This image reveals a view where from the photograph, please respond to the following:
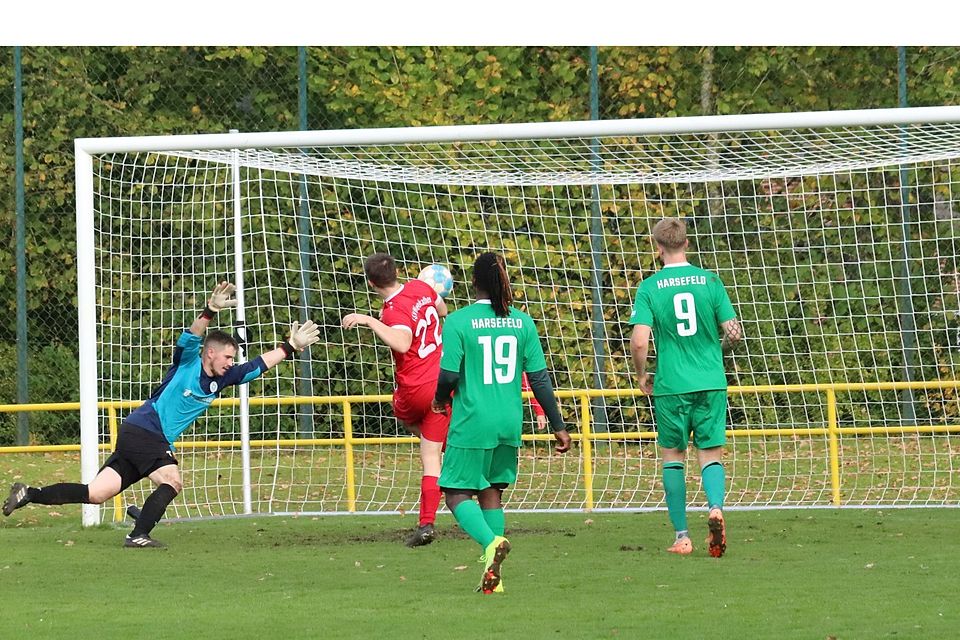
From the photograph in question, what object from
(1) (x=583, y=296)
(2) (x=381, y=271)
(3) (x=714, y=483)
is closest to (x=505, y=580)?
(3) (x=714, y=483)

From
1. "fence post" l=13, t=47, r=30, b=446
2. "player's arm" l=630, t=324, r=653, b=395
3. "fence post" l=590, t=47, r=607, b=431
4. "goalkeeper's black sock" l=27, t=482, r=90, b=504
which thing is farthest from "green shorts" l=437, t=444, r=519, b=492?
"fence post" l=13, t=47, r=30, b=446

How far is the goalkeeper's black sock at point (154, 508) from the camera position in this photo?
9.30 m

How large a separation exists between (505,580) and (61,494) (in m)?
3.24

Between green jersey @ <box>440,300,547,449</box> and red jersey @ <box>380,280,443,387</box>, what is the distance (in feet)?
5.97

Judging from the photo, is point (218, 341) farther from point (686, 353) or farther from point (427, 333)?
point (686, 353)

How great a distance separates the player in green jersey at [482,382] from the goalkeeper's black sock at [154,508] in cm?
260

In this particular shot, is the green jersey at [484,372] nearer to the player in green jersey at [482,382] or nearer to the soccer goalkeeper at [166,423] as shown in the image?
the player in green jersey at [482,382]

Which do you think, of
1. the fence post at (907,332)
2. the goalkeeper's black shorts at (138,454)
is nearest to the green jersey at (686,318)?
the goalkeeper's black shorts at (138,454)

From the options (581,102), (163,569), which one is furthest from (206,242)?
(163,569)

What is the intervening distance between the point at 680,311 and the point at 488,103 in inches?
412

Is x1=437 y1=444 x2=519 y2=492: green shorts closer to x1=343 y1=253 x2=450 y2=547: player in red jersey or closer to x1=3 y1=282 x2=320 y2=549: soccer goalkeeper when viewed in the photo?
x1=343 y1=253 x2=450 y2=547: player in red jersey

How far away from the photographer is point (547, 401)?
7.62 metres
